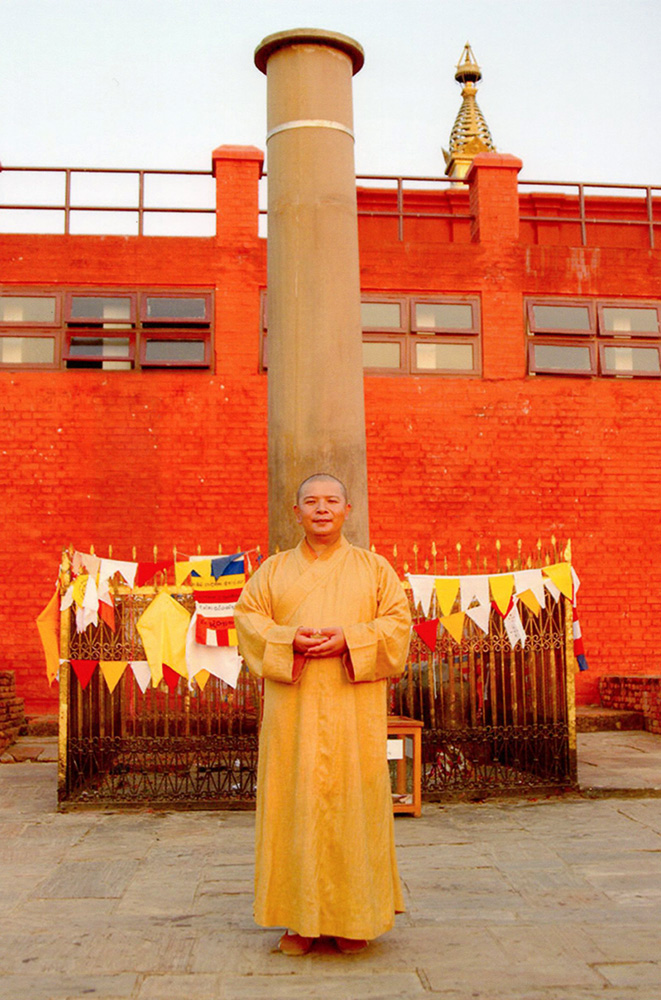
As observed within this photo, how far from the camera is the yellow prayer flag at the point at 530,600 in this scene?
7359mm

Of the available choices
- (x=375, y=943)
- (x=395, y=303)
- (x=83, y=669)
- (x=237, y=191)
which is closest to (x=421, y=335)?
(x=395, y=303)

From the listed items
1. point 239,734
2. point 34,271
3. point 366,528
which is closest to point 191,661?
point 239,734

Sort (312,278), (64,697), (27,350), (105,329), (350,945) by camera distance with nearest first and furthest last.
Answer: (350,945), (312,278), (64,697), (27,350), (105,329)

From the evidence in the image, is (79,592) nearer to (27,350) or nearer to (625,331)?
(27,350)

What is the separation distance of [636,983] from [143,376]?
31.3 feet

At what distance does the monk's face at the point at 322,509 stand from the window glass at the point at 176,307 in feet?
27.5

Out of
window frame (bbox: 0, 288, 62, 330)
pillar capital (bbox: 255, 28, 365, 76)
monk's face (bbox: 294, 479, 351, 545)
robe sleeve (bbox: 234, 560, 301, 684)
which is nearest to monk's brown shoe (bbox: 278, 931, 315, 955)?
robe sleeve (bbox: 234, 560, 301, 684)

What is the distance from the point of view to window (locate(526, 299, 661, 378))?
41.1ft

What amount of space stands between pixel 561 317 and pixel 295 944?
33.0ft

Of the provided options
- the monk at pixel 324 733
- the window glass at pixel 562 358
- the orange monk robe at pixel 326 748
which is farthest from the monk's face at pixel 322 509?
the window glass at pixel 562 358

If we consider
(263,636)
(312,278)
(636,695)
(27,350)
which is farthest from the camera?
(27,350)

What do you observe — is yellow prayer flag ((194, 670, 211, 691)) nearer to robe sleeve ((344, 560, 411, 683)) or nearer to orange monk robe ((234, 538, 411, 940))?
orange monk robe ((234, 538, 411, 940))

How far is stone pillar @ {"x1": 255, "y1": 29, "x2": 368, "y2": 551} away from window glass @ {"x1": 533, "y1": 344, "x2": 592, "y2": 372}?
605 cm

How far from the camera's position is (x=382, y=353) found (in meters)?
12.3
